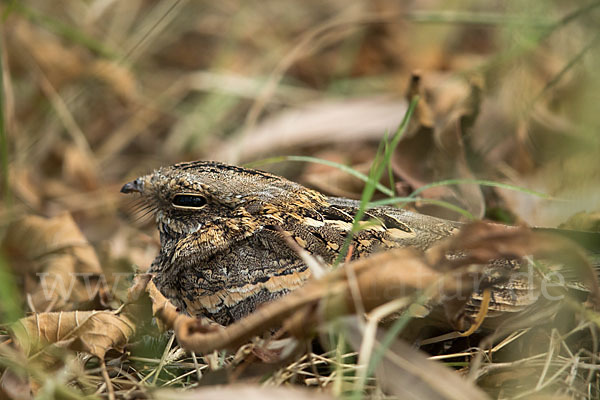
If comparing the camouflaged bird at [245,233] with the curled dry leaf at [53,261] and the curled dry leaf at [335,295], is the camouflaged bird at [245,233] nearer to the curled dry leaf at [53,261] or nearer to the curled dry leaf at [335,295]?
the curled dry leaf at [335,295]

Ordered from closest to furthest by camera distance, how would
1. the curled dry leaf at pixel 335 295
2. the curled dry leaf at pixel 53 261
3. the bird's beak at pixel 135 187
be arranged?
the curled dry leaf at pixel 335 295
the bird's beak at pixel 135 187
the curled dry leaf at pixel 53 261

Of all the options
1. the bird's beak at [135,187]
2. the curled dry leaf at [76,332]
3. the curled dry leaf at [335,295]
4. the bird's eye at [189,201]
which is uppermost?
the bird's beak at [135,187]

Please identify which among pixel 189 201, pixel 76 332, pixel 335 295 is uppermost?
pixel 189 201

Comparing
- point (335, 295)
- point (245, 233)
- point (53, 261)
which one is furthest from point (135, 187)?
point (335, 295)

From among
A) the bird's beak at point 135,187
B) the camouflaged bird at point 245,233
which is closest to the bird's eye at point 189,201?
the camouflaged bird at point 245,233

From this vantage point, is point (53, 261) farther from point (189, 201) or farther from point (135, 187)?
point (189, 201)

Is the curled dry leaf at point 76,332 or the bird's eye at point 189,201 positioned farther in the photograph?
the bird's eye at point 189,201

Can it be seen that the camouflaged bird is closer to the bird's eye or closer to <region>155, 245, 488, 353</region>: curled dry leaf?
the bird's eye
